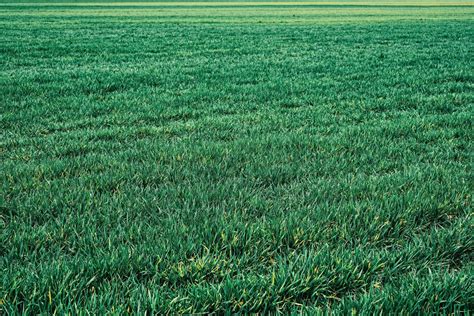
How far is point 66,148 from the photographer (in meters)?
5.21

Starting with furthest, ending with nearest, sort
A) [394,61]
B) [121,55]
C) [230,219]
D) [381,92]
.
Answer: [121,55], [394,61], [381,92], [230,219]

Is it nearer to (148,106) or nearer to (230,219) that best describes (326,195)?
(230,219)

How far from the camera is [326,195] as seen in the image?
3809mm

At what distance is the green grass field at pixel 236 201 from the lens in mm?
2467

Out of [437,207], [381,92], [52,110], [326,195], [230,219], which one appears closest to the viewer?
[230,219]

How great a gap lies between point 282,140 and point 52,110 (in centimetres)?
398

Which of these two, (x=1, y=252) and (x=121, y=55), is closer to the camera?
(x=1, y=252)

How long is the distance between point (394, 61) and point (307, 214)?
38.1ft

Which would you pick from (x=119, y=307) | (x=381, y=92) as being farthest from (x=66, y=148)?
(x=381, y=92)

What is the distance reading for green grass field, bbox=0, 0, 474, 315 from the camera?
97.1 inches

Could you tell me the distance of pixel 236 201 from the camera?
3604mm

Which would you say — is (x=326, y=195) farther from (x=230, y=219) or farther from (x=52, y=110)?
(x=52, y=110)

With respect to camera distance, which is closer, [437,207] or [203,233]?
[203,233]

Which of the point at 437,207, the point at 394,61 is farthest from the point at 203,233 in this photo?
the point at 394,61
